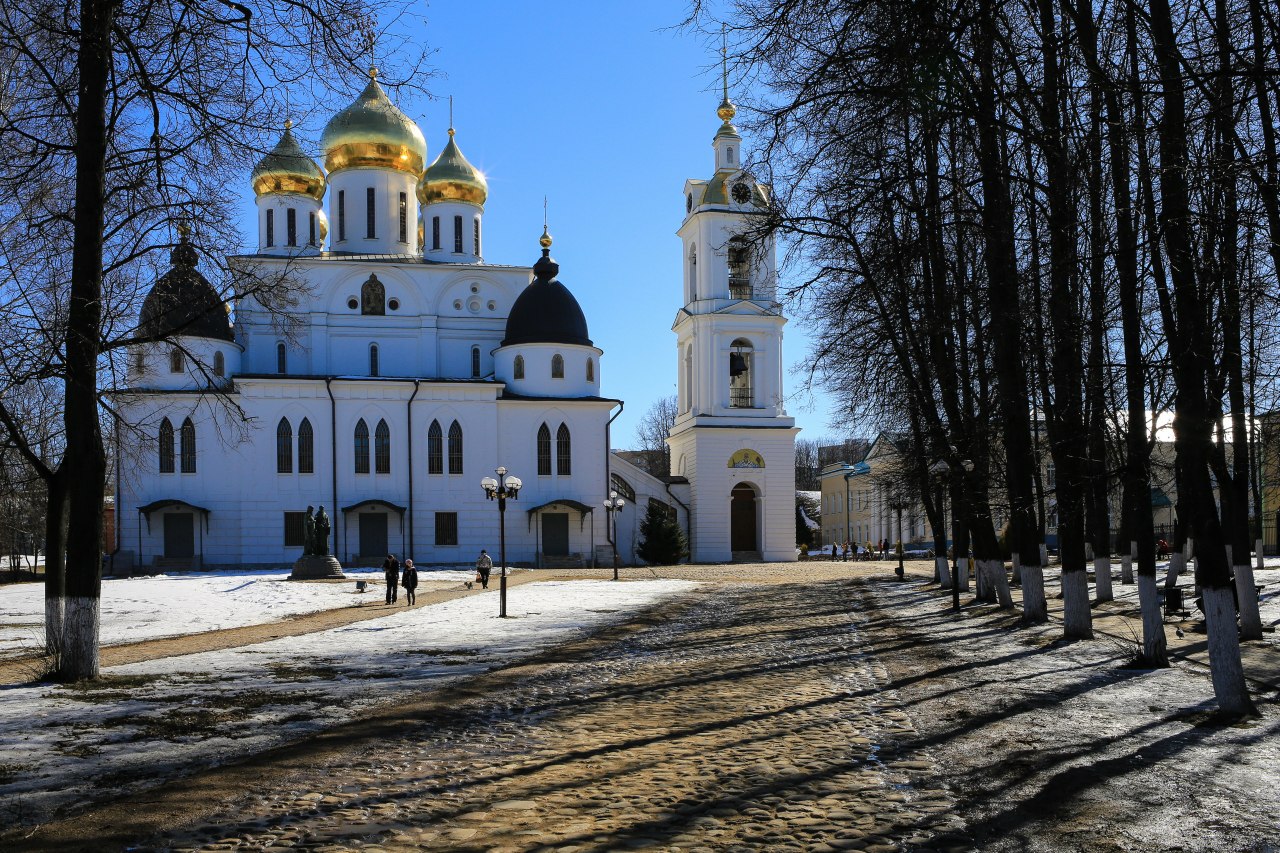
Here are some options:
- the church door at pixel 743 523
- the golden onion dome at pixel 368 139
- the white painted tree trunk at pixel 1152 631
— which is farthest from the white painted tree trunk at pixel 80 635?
the church door at pixel 743 523

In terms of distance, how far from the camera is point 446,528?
48469mm

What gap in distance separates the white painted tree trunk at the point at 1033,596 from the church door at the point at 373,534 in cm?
3300

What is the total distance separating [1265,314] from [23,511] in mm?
40918

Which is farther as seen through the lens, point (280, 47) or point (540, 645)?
point (540, 645)

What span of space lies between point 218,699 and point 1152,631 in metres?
10.1

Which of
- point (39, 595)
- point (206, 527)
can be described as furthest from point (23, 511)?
point (39, 595)

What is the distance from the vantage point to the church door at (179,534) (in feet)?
151

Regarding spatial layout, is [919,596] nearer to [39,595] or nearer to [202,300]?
[202,300]

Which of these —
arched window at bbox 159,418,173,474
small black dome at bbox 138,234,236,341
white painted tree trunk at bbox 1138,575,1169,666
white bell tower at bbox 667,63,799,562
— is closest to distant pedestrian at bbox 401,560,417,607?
small black dome at bbox 138,234,236,341

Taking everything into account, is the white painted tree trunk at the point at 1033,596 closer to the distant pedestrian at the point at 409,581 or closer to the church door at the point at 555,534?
the distant pedestrian at the point at 409,581

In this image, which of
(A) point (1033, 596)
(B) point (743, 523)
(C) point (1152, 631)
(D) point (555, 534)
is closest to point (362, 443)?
(D) point (555, 534)

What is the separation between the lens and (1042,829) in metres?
6.71

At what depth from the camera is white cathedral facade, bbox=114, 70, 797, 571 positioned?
153ft

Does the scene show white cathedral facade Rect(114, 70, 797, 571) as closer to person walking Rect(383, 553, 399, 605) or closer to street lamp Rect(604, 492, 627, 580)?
street lamp Rect(604, 492, 627, 580)
